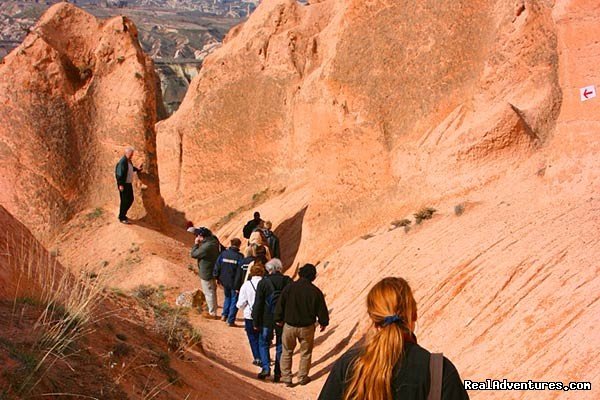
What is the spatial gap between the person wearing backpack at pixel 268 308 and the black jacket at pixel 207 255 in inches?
116

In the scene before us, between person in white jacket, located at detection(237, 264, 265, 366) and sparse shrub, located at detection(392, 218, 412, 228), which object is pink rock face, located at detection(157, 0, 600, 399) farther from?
person in white jacket, located at detection(237, 264, 265, 366)

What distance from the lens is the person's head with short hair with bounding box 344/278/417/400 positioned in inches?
151

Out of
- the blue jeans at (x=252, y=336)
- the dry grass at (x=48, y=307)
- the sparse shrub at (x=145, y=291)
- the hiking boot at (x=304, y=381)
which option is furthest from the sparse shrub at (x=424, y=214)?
the dry grass at (x=48, y=307)

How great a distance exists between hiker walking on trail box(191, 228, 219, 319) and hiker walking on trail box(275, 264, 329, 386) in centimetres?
354

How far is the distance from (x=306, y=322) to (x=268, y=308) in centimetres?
66

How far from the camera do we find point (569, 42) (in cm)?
1080

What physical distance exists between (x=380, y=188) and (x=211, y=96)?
11.3 m

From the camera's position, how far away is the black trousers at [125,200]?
54.9 feet

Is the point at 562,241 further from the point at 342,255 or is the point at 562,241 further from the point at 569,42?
the point at 342,255

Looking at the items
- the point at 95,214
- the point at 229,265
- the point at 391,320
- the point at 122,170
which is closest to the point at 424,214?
the point at 229,265

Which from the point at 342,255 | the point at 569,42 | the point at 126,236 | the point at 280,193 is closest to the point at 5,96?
the point at 126,236

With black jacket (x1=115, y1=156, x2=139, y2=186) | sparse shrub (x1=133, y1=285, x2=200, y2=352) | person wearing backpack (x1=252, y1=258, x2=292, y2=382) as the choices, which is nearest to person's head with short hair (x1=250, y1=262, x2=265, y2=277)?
person wearing backpack (x1=252, y1=258, x2=292, y2=382)

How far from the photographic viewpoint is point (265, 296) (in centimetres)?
959

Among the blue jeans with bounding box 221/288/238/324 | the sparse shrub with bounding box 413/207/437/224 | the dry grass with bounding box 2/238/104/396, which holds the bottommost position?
the blue jeans with bounding box 221/288/238/324
